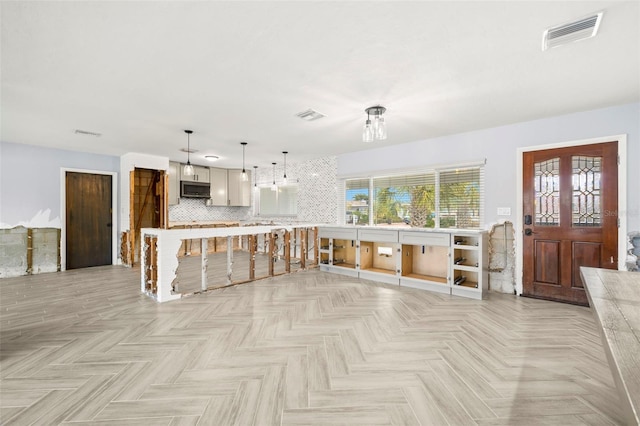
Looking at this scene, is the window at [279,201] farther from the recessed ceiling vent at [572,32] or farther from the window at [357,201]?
the recessed ceiling vent at [572,32]

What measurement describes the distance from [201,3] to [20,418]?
2661 mm

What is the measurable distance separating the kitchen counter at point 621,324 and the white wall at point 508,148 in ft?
8.09

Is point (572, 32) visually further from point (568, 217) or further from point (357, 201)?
point (357, 201)

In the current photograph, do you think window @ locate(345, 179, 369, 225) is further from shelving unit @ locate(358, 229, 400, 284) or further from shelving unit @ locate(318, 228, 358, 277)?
shelving unit @ locate(358, 229, 400, 284)

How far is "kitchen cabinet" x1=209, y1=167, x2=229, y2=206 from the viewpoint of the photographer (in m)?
8.16

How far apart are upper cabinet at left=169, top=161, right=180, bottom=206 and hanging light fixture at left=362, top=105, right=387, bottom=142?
5.62 m

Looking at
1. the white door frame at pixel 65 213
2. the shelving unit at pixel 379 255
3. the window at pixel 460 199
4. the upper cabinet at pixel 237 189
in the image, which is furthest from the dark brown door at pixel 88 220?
the window at pixel 460 199

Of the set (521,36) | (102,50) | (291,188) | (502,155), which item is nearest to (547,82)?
(521,36)

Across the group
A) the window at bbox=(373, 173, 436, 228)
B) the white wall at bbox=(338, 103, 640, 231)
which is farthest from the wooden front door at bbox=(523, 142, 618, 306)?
the window at bbox=(373, 173, 436, 228)

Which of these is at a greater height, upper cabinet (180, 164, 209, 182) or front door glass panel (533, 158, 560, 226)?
upper cabinet (180, 164, 209, 182)

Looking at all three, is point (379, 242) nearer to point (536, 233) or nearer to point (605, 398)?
point (536, 233)

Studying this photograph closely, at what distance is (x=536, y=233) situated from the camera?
4.09 meters

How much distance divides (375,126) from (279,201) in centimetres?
519

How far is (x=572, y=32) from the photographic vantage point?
206 centimetres
